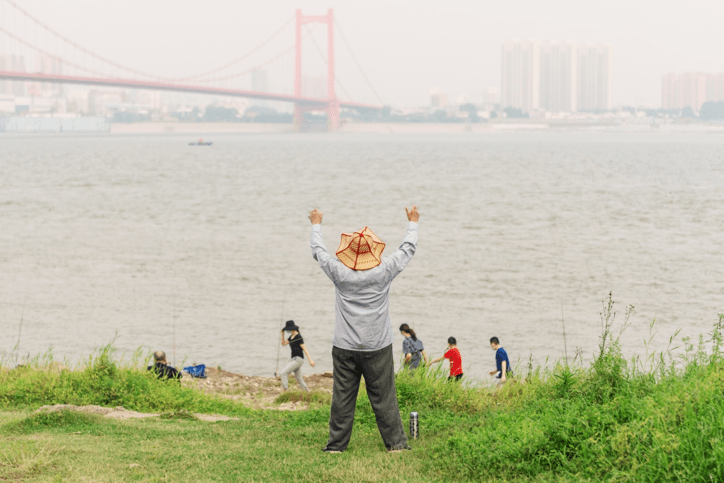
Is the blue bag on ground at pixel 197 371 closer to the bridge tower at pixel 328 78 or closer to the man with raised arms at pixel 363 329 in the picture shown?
the man with raised arms at pixel 363 329

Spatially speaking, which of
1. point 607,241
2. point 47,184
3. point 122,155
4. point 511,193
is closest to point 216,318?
point 607,241

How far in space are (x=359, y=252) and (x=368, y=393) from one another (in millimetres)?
1006

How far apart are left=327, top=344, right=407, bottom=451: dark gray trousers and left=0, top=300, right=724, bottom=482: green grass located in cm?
15

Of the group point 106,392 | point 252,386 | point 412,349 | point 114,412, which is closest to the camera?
point 114,412

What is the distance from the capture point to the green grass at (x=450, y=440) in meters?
4.55

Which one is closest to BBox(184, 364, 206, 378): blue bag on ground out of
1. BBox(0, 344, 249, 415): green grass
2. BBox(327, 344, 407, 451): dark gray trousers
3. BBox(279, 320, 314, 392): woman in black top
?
BBox(279, 320, 314, 392): woman in black top

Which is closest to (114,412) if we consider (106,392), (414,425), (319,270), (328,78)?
(106,392)

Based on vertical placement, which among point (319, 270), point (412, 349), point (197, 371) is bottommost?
point (197, 371)

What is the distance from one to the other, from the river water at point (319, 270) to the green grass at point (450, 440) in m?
6.25

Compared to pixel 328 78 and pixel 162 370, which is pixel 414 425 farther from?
pixel 328 78

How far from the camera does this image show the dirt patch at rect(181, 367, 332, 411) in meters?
10.1

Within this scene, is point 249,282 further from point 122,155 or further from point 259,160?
point 122,155

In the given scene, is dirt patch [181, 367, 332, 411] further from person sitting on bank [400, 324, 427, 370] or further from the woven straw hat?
the woven straw hat

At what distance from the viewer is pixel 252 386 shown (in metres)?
11.8
